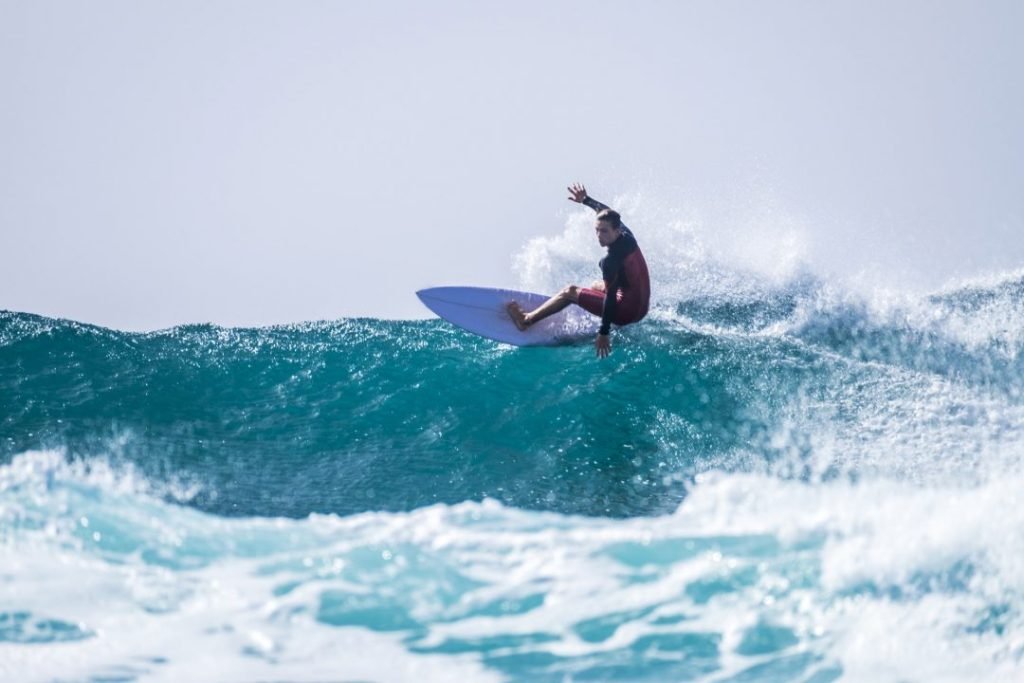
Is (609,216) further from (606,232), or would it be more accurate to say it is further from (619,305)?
(619,305)

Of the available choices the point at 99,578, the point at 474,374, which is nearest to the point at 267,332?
the point at 474,374

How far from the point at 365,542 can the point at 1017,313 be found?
7988 mm

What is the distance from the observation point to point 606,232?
27.8ft

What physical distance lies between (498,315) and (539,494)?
2.52 meters

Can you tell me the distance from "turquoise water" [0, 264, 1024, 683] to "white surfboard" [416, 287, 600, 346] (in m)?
0.21

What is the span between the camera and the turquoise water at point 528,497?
16.6 ft

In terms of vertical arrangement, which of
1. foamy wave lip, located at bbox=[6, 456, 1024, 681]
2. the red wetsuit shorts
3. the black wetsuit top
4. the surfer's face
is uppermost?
the surfer's face

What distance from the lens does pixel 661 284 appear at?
413 inches

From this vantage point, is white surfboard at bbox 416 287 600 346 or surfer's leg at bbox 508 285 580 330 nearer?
surfer's leg at bbox 508 285 580 330

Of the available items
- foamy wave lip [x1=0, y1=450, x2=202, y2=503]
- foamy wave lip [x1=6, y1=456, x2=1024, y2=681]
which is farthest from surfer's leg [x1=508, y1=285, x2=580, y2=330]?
foamy wave lip [x1=6, y1=456, x2=1024, y2=681]

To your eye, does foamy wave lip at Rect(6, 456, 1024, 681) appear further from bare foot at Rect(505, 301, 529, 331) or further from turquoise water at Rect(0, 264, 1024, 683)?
bare foot at Rect(505, 301, 529, 331)

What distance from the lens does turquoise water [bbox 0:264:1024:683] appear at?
16.6ft

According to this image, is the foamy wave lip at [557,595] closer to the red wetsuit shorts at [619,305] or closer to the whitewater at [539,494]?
the whitewater at [539,494]

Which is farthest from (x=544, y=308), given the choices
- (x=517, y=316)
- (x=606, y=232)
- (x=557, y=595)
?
(x=557, y=595)
